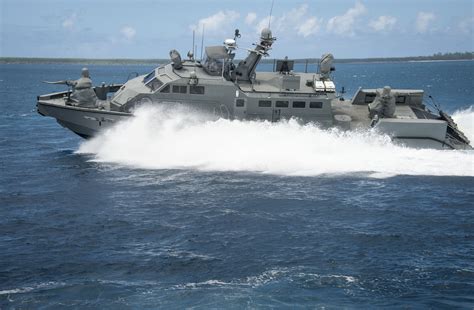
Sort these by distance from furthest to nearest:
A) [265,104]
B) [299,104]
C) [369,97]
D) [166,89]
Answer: [369,97], [299,104], [265,104], [166,89]

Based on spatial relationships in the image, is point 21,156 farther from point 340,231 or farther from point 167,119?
point 340,231

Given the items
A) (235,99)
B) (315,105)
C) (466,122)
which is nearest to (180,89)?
(235,99)

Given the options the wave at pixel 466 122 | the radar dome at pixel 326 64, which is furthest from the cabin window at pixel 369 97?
the wave at pixel 466 122

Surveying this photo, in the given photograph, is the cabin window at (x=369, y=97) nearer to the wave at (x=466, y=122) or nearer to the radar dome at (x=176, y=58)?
the wave at (x=466, y=122)

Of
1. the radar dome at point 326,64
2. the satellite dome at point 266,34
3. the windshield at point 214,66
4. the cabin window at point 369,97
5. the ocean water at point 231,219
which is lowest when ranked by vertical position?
the ocean water at point 231,219

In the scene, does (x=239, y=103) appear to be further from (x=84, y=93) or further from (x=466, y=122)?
(x=466, y=122)

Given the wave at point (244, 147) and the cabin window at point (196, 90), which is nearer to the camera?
the wave at point (244, 147)

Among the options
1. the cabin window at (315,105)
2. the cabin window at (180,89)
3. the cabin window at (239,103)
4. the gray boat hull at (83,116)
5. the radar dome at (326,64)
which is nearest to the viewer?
the gray boat hull at (83,116)

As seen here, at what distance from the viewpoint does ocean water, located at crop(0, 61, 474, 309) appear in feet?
45.7

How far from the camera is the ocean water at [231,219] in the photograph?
45.7ft

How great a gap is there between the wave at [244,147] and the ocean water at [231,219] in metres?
0.07

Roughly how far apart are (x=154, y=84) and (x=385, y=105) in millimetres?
11875

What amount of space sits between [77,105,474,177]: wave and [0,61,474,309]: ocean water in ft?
0.23

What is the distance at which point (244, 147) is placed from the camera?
27.3 m
